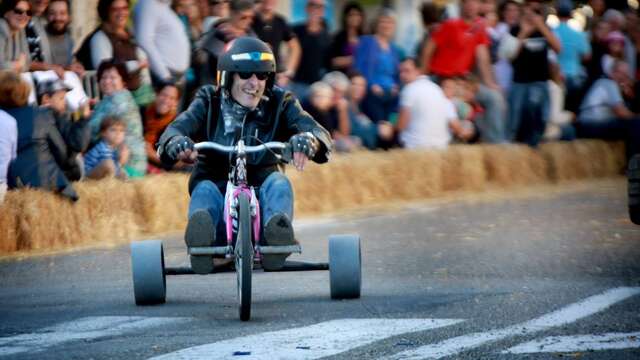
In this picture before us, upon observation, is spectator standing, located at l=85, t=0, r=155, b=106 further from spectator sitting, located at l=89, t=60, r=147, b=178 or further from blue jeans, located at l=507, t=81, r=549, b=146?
blue jeans, located at l=507, t=81, r=549, b=146

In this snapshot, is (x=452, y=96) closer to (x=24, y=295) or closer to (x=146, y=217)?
(x=146, y=217)

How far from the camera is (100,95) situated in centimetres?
1755

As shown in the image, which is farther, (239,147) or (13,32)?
(13,32)

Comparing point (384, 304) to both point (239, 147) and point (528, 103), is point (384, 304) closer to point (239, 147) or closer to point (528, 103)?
point (239, 147)

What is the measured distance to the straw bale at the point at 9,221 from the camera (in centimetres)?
1491

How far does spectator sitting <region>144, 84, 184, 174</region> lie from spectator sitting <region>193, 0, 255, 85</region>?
13.6 inches

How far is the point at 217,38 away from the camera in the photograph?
59.2 feet

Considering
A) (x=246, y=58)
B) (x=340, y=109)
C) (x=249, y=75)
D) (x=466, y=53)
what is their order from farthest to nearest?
(x=466, y=53) < (x=340, y=109) < (x=249, y=75) < (x=246, y=58)

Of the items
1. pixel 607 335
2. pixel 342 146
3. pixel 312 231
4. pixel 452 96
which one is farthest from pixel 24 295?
pixel 452 96

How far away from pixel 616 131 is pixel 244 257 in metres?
16.9

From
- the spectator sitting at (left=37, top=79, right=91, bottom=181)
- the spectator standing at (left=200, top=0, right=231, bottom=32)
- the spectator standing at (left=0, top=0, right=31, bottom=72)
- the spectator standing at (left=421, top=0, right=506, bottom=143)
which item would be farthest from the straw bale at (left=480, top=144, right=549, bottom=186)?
the spectator standing at (left=0, top=0, right=31, bottom=72)

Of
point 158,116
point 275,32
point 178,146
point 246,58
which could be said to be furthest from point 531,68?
point 178,146

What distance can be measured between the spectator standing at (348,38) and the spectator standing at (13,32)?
5.42 metres

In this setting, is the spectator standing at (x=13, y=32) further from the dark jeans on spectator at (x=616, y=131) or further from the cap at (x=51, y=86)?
the dark jeans on spectator at (x=616, y=131)
